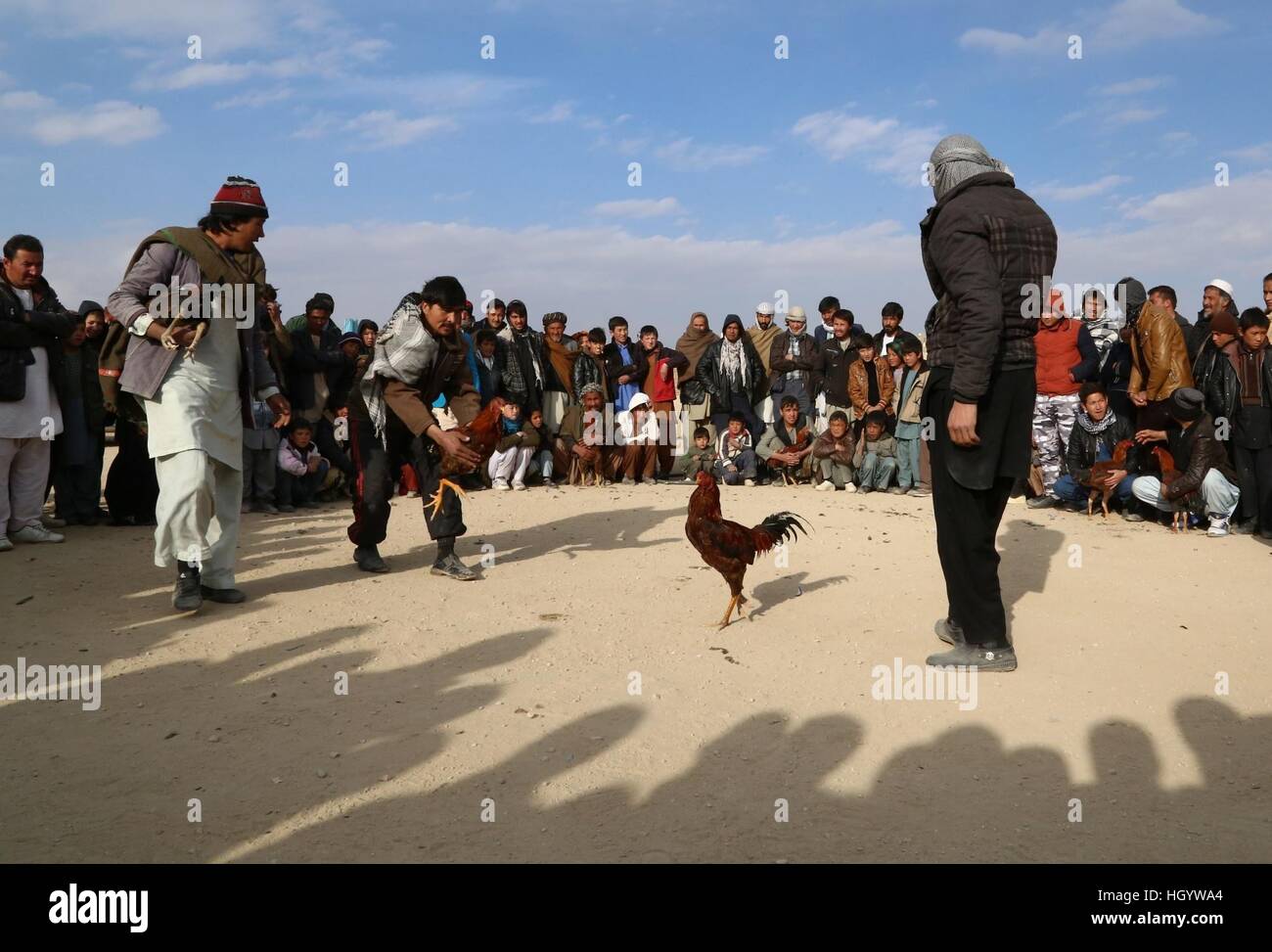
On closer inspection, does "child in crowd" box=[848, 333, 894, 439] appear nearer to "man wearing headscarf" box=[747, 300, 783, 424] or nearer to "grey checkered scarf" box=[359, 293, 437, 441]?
"man wearing headscarf" box=[747, 300, 783, 424]

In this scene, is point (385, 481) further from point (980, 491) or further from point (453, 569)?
point (980, 491)

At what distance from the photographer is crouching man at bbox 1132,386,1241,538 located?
9.02 m

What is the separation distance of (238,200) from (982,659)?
4878 millimetres

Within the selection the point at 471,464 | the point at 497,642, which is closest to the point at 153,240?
the point at 471,464

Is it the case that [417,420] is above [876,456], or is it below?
above

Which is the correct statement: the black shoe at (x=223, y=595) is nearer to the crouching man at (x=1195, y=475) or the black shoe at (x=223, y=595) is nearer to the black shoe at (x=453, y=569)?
the black shoe at (x=453, y=569)

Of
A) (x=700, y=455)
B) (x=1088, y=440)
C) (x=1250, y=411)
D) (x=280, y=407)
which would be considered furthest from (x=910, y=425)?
(x=280, y=407)

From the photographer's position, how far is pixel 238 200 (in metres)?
5.84

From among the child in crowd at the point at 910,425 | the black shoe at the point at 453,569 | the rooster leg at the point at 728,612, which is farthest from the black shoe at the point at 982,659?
the child in crowd at the point at 910,425

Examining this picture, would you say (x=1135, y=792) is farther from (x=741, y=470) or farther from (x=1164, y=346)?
(x=741, y=470)

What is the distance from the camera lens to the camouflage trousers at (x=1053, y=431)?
11234mm

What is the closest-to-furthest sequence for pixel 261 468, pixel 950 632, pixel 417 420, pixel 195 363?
pixel 950 632 → pixel 195 363 → pixel 417 420 → pixel 261 468

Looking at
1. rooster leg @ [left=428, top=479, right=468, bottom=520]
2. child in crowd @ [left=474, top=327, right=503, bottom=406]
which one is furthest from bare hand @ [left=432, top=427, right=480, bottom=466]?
child in crowd @ [left=474, top=327, right=503, bottom=406]

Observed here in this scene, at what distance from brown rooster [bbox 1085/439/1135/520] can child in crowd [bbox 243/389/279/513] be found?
27.1ft
